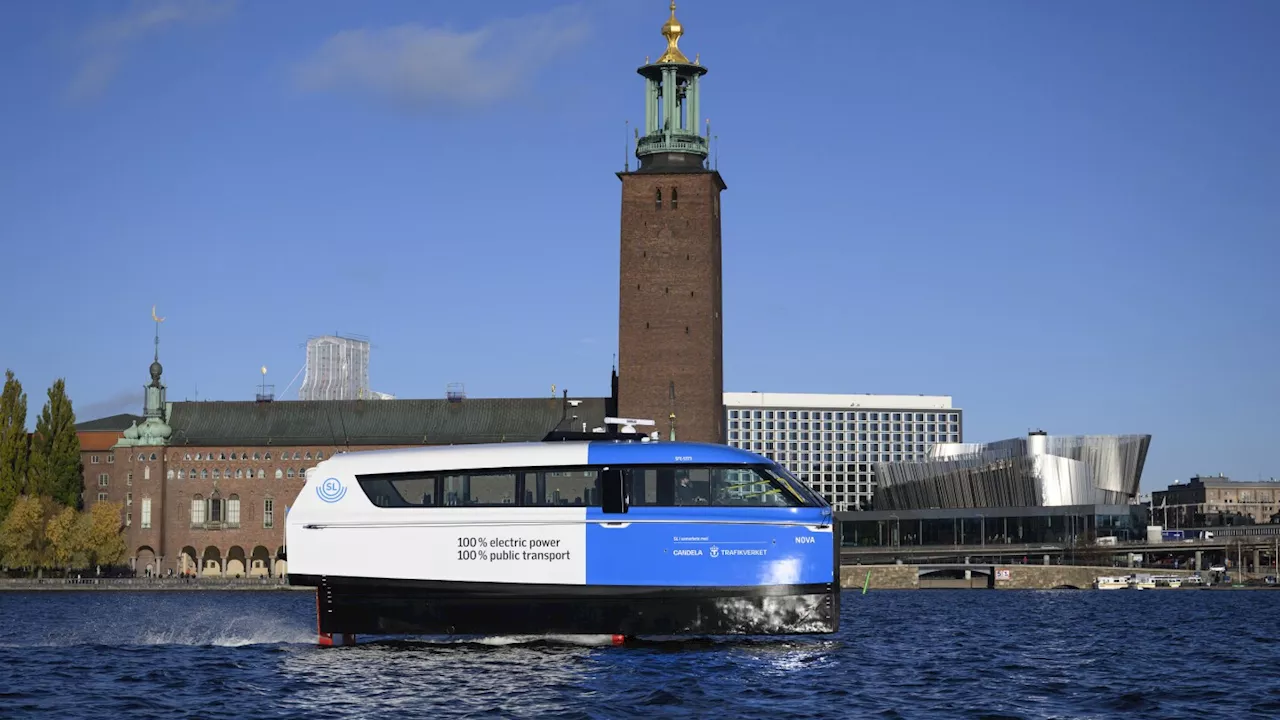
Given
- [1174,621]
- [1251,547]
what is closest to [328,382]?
[1251,547]

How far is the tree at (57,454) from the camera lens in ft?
399

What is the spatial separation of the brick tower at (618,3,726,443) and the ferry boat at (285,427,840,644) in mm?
81087

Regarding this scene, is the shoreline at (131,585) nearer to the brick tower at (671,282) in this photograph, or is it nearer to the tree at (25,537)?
the tree at (25,537)

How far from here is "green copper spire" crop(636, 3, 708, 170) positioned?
4577 inches

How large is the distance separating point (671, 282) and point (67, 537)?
4545 cm

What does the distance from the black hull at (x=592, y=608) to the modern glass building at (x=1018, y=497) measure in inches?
4356

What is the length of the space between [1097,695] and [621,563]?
8.91m

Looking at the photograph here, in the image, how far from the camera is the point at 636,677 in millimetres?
29172

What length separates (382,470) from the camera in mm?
→ 33188

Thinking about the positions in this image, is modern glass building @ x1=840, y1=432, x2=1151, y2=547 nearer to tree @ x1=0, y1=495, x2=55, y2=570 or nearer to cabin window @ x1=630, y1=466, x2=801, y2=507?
tree @ x1=0, y1=495, x2=55, y2=570

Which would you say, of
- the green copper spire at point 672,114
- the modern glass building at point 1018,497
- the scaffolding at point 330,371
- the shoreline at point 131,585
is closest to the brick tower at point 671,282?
the green copper spire at point 672,114

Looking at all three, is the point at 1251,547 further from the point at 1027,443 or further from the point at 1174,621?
the point at 1174,621

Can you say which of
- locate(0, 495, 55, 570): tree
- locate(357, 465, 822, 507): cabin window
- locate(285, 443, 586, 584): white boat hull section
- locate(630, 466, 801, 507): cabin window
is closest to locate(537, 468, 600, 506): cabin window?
locate(357, 465, 822, 507): cabin window

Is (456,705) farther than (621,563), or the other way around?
(621,563)
